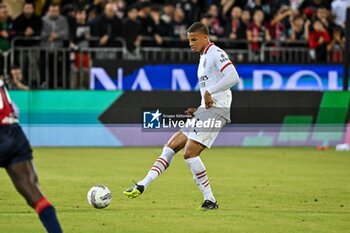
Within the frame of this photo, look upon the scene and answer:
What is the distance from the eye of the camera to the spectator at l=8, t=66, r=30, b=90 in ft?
76.5

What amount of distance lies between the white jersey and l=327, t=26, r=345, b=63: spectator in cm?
1427

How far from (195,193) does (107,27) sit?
10795mm

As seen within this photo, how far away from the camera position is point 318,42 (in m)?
26.4

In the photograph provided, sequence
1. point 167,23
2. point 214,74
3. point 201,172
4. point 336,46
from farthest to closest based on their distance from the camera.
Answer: point 336,46 → point 167,23 → point 214,74 → point 201,172

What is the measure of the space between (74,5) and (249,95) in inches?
214

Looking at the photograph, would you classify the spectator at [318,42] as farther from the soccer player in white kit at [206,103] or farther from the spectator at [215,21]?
the soccer player in white kit at [206,103]

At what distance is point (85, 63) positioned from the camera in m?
24.6

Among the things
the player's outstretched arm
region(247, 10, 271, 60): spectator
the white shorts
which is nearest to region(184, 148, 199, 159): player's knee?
the white shorts

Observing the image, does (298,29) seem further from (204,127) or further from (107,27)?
(204,127)

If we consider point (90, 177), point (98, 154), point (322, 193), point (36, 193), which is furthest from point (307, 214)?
point (98, 154)

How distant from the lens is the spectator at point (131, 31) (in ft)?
81.1

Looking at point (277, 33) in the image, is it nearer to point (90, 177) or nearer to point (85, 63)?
point (85, 63)

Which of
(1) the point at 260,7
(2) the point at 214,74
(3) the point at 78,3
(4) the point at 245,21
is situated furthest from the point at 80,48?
(2) the point at 214,74

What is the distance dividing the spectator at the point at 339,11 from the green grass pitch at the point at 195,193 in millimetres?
5571
